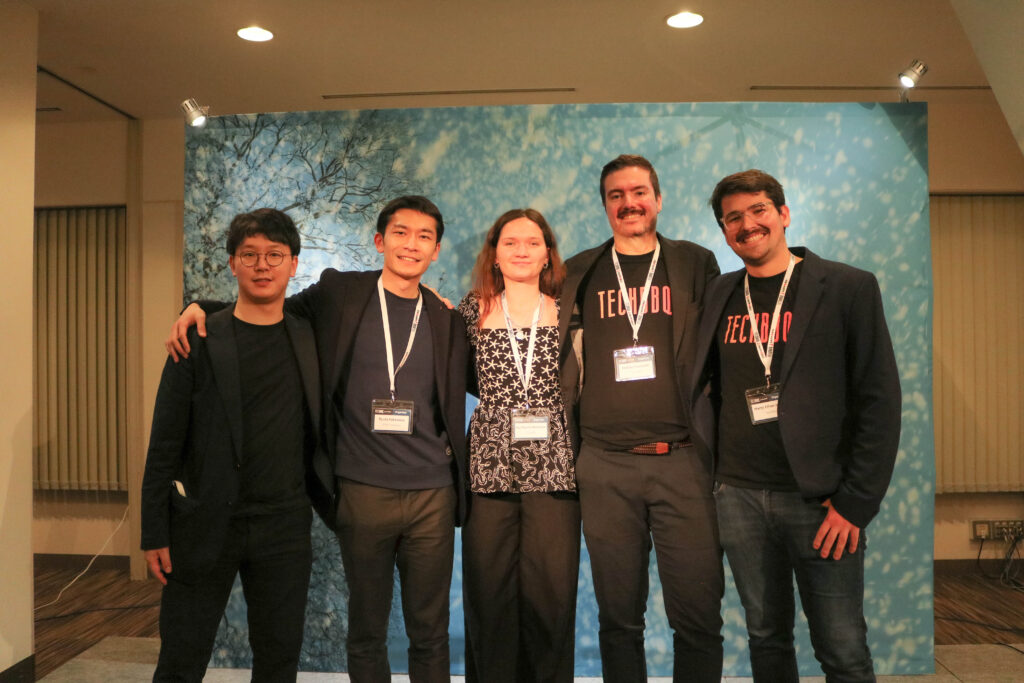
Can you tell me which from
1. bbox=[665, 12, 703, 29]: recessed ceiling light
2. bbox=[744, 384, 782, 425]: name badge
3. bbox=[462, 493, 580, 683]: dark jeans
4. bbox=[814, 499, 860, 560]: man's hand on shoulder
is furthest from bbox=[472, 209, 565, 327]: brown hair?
bbox=[665, 12, 703, 29]: recessed ceiling light

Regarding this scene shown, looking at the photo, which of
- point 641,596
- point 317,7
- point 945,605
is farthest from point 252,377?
point 945,605

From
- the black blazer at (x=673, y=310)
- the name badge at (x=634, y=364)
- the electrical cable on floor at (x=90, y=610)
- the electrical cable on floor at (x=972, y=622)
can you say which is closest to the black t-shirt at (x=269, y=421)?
the black blazer at (x=673, y=310)

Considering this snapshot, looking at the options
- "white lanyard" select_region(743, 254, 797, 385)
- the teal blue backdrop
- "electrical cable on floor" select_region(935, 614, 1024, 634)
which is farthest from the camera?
"electrical cable on floor" select_region(935, 614, 1024, 634)

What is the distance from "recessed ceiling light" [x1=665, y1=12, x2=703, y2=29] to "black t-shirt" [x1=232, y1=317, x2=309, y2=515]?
2440mm

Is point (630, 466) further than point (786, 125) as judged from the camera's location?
No

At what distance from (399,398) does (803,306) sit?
48.9 inches

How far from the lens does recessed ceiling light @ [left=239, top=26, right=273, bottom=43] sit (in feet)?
12.1

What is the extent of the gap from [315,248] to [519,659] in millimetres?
1979

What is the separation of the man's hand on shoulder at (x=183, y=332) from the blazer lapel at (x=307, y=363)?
0.85 feet

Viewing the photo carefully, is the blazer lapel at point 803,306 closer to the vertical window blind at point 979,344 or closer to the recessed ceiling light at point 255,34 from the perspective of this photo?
the recessed ceiling light at point 255,34

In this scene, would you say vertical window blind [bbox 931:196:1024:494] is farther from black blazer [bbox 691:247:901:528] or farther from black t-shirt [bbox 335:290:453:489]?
black t-shirt [bbox 335:290:453:489]

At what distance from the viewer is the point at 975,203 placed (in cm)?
516

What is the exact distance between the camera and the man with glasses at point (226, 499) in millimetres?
2246

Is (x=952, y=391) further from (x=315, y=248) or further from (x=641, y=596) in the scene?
(x=315, y=248)
